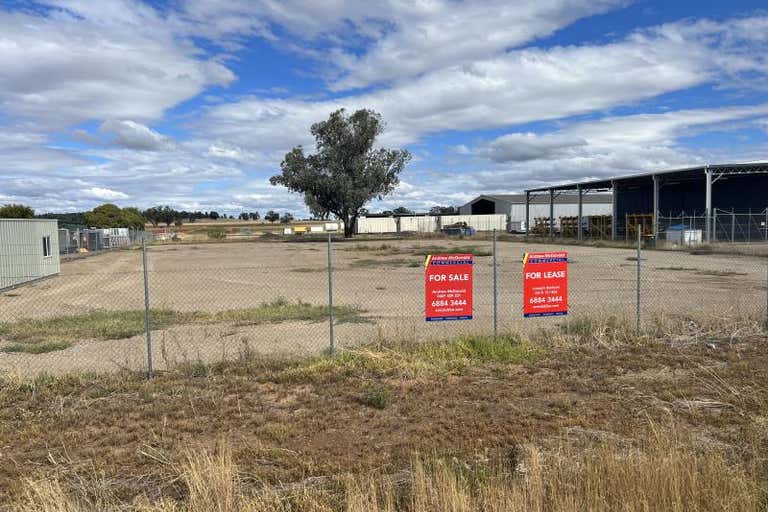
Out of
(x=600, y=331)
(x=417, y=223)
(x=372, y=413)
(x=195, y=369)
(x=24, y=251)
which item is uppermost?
(x=417, y=223)

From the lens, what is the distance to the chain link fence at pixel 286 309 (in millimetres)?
9773

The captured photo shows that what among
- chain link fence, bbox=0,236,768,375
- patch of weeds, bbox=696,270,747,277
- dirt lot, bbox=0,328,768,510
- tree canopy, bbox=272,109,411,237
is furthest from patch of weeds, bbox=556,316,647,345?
tree canopy, bbox=272,109,411,237

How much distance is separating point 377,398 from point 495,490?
2.83m

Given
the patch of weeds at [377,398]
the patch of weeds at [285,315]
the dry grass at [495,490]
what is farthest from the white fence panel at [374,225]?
the dry grass at [495,490]

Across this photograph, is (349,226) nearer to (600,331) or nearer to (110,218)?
(110,218)

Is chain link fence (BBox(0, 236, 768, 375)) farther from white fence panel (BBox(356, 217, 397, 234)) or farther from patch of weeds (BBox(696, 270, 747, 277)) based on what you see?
white fence panel (BBox(356, 217, 397, 234))

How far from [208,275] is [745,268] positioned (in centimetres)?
2292

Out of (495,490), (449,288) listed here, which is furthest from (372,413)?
(449,288)

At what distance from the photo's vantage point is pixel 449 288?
30.6ft

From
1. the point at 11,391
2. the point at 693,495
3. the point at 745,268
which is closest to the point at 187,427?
the point at 11,391

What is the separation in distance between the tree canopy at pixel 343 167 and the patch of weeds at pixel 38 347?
58062mm

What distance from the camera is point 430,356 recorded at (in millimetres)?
8594

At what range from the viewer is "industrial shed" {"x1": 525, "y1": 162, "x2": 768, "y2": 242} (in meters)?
42.9

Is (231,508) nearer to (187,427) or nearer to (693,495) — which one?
(187,427)
